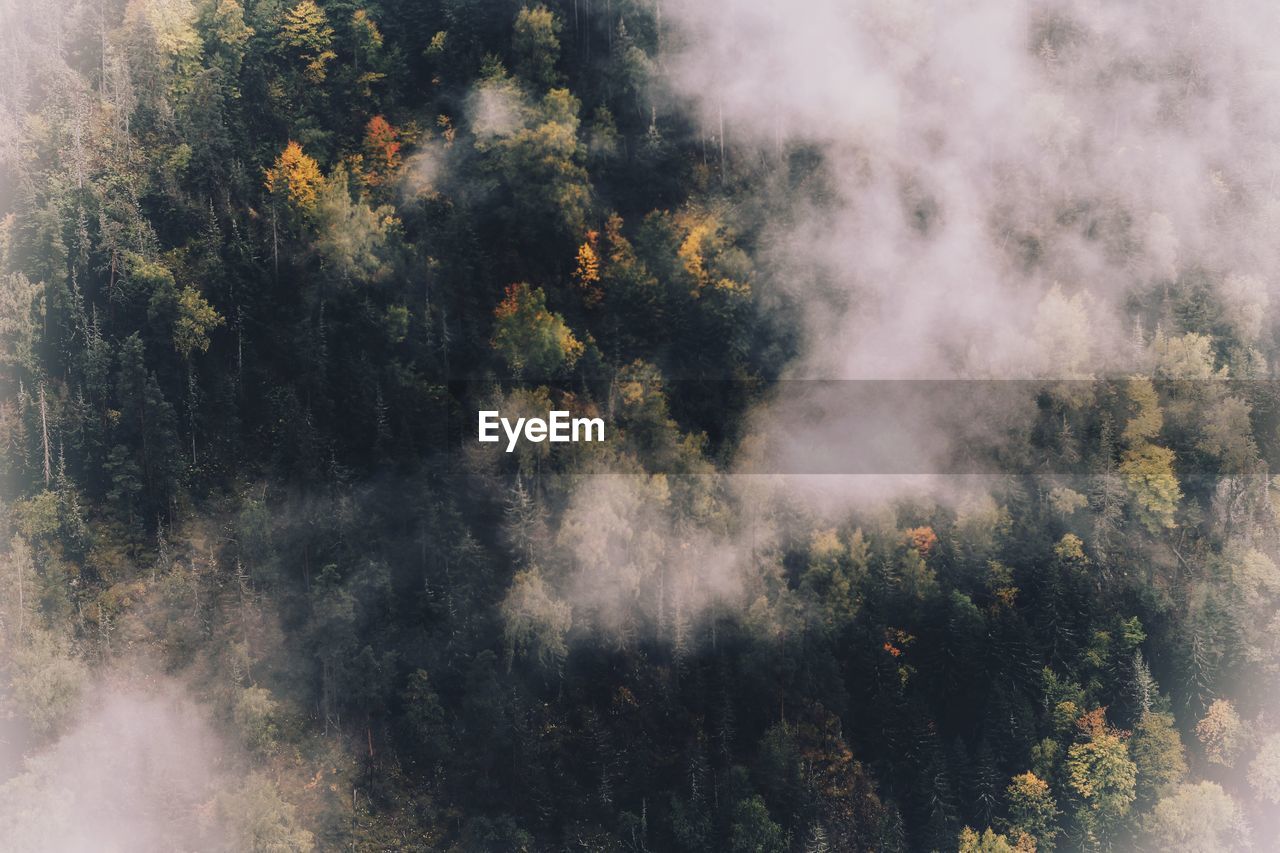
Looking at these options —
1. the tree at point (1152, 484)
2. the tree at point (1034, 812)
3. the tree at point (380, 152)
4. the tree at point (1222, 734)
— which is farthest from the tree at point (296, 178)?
the tree at point (1222, 734)

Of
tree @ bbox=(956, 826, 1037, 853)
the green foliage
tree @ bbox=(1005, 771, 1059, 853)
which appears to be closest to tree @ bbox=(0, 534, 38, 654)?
the green foliage

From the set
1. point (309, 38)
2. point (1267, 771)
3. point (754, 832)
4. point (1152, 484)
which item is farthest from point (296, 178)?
point (1267, 771)

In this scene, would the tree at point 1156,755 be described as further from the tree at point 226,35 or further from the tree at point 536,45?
the tree at point 226,35

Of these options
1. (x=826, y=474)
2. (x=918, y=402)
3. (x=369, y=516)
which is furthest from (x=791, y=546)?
(x=369, y=516)

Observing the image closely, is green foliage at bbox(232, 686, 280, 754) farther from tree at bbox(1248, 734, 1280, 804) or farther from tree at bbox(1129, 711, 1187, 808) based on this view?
tree at bbox(1248, 734, 1280, 804)

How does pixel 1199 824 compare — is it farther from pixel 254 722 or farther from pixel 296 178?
pixel 296 178
